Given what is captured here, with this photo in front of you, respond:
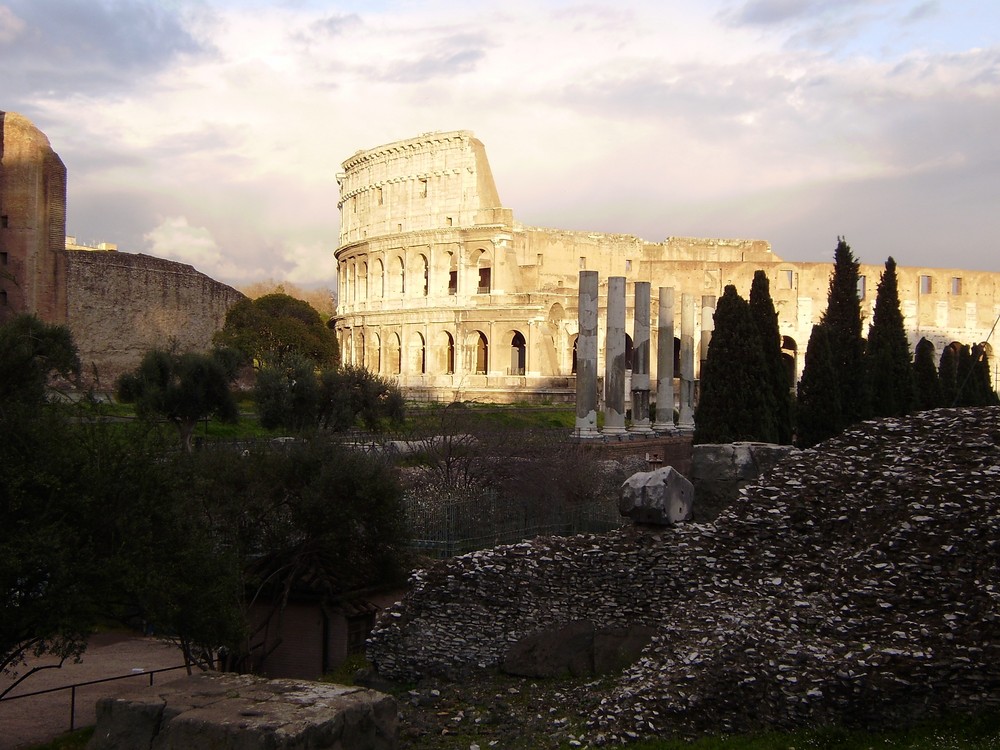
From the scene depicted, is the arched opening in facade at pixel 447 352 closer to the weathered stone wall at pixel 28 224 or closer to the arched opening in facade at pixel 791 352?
the arched opening in facade at pixel 791 352

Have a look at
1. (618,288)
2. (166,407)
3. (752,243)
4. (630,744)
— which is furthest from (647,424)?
(752,243)

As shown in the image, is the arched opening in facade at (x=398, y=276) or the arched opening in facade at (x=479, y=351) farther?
the arched opening in facade at (x=398, y=276)

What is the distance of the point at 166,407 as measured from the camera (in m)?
20.8

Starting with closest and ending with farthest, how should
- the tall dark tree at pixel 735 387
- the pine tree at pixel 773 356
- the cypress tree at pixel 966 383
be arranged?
the tall dark tree at pixel 735 387, the pine tree at pixel 773 356, the cypress tree at pixel 966 383

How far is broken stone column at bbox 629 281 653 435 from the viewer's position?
26345mm

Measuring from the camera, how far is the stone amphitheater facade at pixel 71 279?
1287 inches

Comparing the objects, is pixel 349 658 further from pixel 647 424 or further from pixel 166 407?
pixel 647 424

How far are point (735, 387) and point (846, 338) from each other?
193 inches

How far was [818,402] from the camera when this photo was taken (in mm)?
19734

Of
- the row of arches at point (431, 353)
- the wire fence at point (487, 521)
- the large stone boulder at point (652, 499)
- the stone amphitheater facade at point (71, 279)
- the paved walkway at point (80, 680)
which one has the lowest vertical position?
the paved walkway at point (80, 680)

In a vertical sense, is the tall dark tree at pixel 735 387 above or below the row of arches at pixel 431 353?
below

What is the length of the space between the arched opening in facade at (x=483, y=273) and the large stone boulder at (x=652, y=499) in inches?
1456

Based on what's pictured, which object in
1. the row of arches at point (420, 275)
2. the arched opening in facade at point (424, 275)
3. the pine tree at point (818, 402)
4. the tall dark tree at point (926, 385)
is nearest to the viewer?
the pine tree at point (818, 402)

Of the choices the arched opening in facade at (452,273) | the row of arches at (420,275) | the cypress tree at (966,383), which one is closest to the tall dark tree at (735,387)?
the cypress tree at (966,383)
